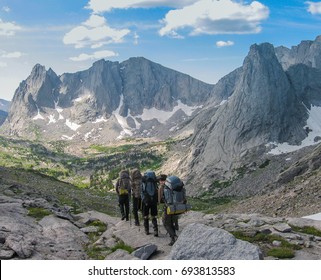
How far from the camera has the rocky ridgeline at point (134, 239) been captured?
49.7ft

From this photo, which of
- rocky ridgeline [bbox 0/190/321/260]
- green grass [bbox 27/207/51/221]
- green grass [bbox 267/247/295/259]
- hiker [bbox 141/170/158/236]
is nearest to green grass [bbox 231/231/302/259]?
green grass [bbox 267/247/295/259]

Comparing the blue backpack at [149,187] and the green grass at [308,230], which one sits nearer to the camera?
the blue backpack at [149,187]

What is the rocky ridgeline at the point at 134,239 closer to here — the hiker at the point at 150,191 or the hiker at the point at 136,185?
the hiker at the point at 150,191

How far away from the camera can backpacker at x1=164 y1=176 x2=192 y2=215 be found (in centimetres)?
1938

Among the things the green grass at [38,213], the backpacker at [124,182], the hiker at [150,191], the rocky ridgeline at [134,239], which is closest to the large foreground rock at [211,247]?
the rocky ridgeline at [134,239]

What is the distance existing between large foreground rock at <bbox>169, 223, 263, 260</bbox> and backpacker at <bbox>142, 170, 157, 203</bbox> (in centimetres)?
574

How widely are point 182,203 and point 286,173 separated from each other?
3085 inches

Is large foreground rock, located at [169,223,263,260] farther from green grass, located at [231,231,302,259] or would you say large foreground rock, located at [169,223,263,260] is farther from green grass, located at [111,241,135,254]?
green grass, located at [111,241,135,254]

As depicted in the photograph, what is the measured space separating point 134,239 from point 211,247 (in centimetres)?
809

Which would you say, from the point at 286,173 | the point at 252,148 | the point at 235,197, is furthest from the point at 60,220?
the point at 252,148

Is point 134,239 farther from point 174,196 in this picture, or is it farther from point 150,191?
point 174,196

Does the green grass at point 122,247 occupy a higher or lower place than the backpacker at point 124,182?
lower
